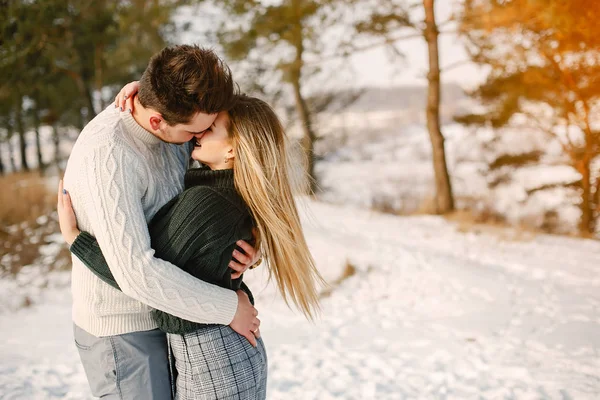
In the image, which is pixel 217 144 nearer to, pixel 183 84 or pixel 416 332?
pixel 183 84

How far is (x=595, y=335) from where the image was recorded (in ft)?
14.2

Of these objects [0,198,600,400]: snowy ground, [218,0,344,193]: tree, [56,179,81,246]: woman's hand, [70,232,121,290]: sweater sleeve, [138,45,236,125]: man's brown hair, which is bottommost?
[0,198,600,400]: snowy ground

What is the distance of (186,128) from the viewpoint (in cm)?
164

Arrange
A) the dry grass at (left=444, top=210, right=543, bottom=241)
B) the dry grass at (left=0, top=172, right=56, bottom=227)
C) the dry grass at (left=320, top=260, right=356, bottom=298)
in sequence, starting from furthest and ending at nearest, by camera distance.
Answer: the dry grass at (left=444, top=210, right=543, bottom=241) → the dry grass at (left=0, top=172, right=56, bottom=227) → the dry grass at (left=320, top=260, right=356, bottom=298)

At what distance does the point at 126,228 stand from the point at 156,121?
1.29 feet

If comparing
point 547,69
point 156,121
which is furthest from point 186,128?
point 547,69

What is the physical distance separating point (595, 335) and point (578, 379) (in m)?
1.02

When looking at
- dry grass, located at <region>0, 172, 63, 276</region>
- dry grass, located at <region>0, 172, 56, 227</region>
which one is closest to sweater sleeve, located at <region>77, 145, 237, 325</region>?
dry grass, located at <region>0, 172, 63, 276</region>

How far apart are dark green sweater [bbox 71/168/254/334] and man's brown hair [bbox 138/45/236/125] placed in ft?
0.84

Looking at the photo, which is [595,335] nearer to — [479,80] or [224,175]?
[224,175]

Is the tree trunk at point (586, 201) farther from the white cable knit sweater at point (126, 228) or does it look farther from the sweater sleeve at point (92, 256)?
the sweater sleeve at point (92, 256)

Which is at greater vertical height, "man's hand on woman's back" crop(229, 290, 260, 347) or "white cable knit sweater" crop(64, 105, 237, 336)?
"white cable knit sweater" crop(64, 105, 237, 336)

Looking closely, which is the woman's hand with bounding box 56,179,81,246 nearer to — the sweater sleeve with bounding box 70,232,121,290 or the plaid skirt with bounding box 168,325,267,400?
the sweater sleeve with bounding box 70,232,121,290

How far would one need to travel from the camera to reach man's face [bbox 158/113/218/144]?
1.62 m
